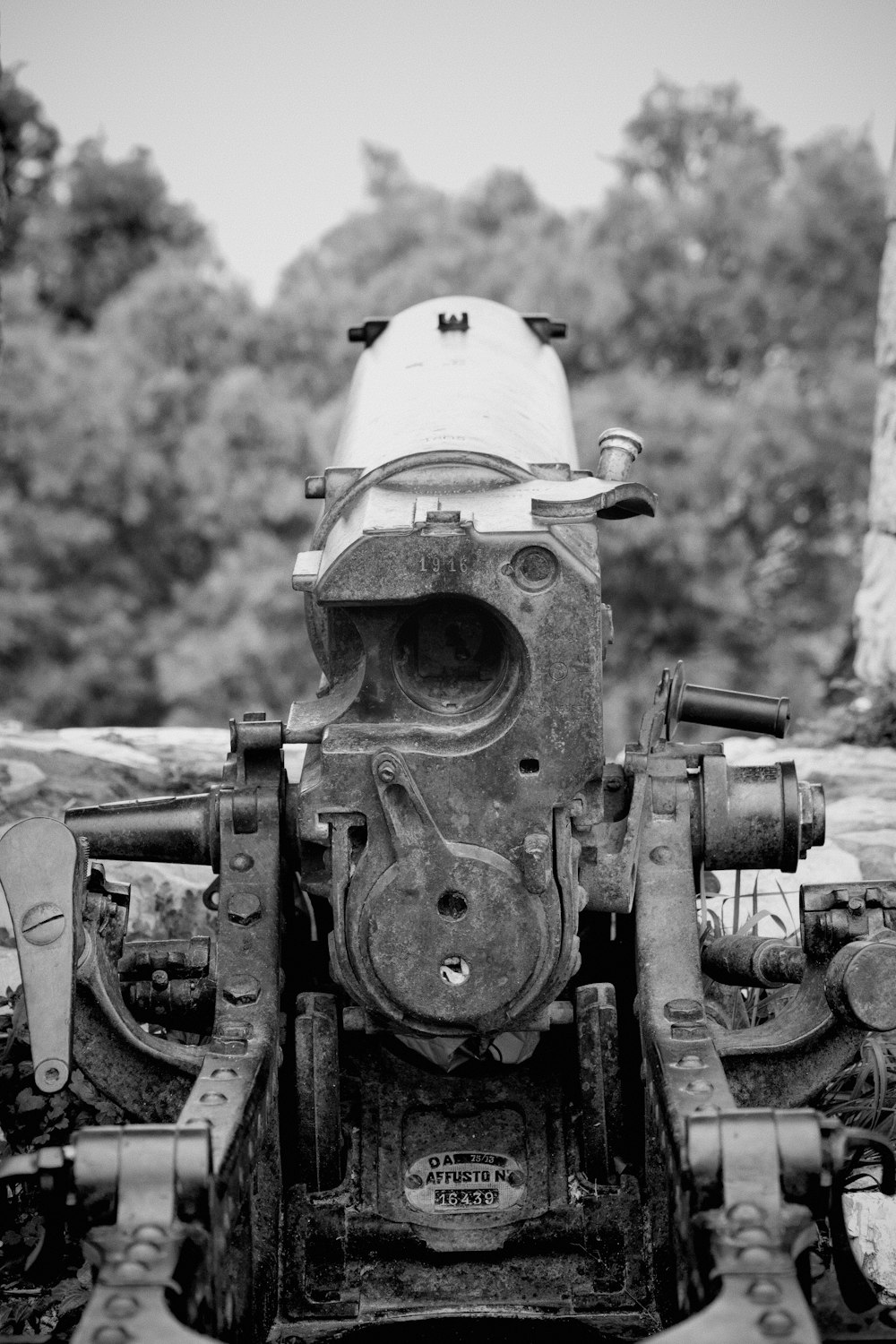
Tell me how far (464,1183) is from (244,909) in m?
0.73

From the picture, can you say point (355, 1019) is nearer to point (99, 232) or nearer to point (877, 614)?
point (877, 614)

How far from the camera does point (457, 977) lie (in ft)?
9.80

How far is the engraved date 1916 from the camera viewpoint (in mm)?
2916

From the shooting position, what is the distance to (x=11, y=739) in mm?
5820

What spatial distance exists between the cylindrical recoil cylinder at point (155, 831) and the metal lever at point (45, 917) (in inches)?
19.8

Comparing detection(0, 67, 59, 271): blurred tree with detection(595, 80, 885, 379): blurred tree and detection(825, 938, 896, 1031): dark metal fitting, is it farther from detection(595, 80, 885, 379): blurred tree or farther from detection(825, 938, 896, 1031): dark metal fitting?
detection(825, 938, 896, 1031): dark metal fitting

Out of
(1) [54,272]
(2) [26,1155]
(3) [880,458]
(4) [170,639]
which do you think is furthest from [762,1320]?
(1) [54,272]

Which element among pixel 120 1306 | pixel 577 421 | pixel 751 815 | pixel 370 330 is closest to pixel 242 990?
pixel 120 1306

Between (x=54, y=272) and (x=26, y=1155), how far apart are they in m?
20.1

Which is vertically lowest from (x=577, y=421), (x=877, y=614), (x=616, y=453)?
(x=616, y=453)

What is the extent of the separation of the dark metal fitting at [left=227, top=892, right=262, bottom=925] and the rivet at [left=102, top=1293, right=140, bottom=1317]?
109 cm

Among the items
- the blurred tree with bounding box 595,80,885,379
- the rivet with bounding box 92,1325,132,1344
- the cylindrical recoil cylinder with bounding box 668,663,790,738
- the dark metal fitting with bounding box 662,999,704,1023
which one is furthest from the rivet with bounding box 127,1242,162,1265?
the blurred tree with bounding box 595,80,885,379

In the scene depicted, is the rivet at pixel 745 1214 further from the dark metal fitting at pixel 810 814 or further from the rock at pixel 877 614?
the rock at pixel 877 614

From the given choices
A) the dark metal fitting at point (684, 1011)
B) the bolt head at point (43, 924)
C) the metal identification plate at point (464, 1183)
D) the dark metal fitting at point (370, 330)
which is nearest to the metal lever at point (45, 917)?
the bolt head at point (43, 924)
